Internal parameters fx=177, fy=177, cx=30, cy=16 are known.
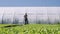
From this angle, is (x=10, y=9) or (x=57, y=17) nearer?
(x=57, y=17)

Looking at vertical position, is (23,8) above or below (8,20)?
above

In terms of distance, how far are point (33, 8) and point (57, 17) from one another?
5.83 meters

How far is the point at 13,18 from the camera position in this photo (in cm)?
3738

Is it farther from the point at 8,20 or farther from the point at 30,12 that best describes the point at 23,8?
the point at 8,20

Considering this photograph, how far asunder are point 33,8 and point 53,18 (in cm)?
534

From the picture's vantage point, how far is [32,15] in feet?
124

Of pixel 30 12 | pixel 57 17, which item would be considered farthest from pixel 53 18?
pixel 30 12

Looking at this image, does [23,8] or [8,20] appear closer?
[8,20]

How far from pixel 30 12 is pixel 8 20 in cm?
503

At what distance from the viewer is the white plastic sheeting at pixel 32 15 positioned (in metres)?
36.7

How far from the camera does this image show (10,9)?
3978 cm

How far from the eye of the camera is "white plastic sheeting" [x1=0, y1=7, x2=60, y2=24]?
120 ft

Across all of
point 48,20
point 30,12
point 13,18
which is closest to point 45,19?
point 48,20

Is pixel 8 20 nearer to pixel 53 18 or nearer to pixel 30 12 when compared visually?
pixel 30 12
